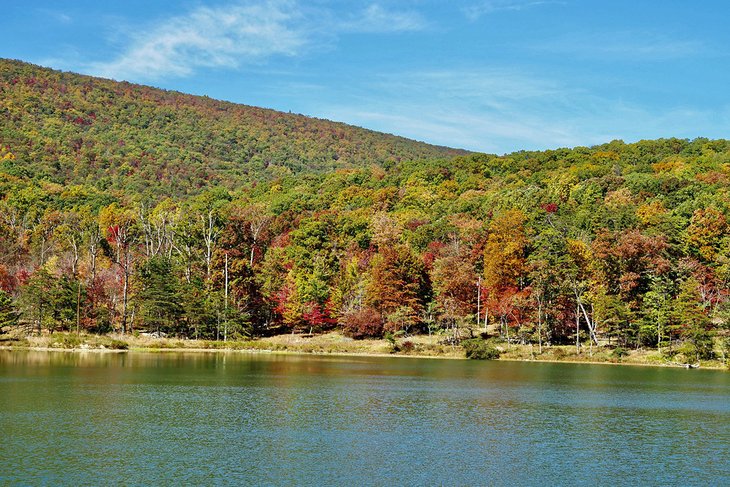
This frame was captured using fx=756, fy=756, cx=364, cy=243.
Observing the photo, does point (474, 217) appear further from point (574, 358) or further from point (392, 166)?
point (392, 166)

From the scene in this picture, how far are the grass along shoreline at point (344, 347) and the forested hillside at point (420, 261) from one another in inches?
74.7

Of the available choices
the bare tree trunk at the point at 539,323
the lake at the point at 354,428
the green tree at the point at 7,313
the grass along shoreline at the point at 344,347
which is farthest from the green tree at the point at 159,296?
A: the bare tree trunk at the point at 539,323

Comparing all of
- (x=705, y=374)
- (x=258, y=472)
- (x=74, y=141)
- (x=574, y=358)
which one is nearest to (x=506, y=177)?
(x=574, y=358)

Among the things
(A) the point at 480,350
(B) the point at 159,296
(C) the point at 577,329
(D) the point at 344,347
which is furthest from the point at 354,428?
(B) the point at 159,296

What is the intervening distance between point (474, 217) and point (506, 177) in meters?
33.2

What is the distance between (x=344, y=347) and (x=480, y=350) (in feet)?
53.7

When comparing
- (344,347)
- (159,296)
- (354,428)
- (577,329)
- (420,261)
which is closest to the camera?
(354,428)

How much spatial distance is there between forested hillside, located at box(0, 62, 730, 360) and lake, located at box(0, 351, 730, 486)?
2199cm

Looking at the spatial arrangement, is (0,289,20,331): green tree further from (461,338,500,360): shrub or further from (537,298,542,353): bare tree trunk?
(537,298,542,353): bare tree trunk

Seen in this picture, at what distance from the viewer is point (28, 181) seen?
144 metres

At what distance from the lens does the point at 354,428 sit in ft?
106

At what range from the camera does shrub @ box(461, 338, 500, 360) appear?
2945 inches

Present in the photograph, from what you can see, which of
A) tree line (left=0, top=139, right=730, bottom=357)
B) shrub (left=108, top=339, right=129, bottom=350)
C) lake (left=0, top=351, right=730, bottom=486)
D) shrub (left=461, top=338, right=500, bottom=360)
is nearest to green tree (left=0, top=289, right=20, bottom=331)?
tree line (left=0, top=139, right=730, bottom=357)

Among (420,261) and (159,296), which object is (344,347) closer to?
(420,261)
